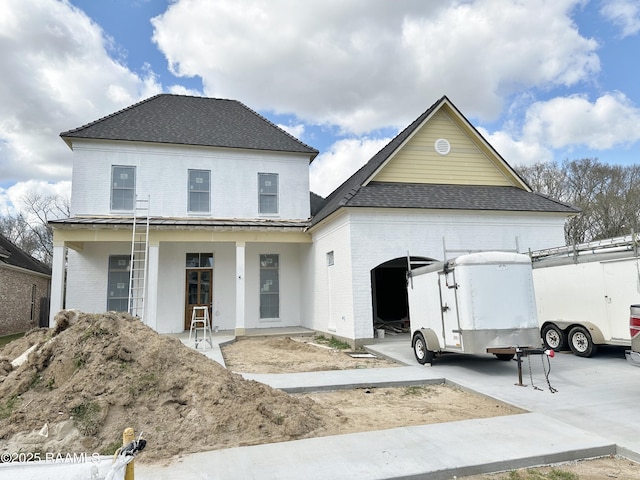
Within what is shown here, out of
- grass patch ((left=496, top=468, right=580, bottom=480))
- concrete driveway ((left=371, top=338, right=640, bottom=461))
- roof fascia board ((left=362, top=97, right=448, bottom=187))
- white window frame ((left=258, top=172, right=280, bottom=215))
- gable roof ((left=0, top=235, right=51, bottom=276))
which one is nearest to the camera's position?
grass patch ((left=496, top=468, right=580, bottom=480))

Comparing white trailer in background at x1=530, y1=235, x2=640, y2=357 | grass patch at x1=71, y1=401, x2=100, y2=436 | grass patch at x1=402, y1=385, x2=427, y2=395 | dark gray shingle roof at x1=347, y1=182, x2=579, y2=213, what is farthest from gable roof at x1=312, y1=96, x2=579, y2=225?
grass patch at x1=71, y1=401, x2=100, y2=436

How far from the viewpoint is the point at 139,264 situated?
50.9ft

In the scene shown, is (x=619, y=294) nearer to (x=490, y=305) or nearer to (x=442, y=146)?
(x=490, y=305)

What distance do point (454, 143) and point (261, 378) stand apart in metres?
11.4

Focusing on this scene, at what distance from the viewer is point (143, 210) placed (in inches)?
657

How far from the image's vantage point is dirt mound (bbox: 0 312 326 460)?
496cm

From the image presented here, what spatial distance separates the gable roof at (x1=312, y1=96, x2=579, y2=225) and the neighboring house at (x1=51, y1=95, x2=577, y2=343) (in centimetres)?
7

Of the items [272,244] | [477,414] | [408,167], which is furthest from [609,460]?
[272,244]

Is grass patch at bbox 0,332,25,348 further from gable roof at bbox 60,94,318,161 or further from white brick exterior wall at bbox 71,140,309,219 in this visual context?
gable roof at bbox 60,94,318,161

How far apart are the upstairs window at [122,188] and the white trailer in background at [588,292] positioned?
49.0ft

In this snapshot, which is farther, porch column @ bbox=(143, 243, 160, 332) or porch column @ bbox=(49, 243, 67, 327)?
porch column @ bbox=(143, 243, 160, 332)

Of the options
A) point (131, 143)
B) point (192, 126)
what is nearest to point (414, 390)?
point (131, 143)

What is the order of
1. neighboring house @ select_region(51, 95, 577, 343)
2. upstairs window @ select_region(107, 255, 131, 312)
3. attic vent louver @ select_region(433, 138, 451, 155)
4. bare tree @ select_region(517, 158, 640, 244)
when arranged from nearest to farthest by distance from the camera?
1. neighboring house @ select_region(51, 95, 577, 343)
2. attic vent louver @ select_region(433, 138, 451, 155)
3. upstairs window @ select_region(107, 255, 131, 312)
4. bare tree @ select_region(517, 158, 640, 244)

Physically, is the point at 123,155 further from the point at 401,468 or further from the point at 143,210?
the point at 401,468
